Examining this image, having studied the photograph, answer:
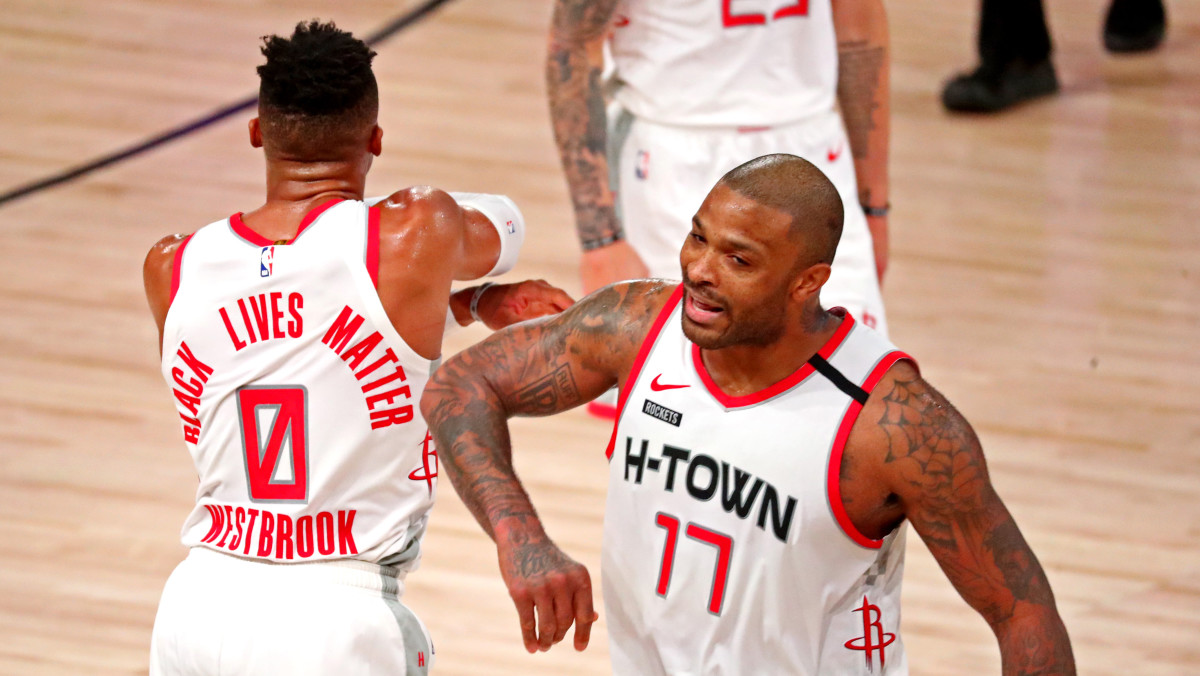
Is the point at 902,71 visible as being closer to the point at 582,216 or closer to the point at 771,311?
the point at 582,216

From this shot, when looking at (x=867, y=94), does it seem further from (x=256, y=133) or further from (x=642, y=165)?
(x=256, y=133)

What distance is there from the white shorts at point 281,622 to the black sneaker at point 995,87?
20.3ft

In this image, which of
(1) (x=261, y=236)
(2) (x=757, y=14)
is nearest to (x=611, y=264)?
(2) (x=757, y=14)

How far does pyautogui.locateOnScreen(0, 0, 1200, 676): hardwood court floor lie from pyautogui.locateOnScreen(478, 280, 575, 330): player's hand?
4.55 feet

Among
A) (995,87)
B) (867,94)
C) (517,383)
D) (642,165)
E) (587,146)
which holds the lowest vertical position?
(995,87)

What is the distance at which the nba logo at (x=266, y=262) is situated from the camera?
9.13 feet

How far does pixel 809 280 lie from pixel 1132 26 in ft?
24.4

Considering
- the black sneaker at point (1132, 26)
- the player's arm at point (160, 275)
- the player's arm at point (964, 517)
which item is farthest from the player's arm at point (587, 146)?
the black sneaker at point (1132, 26)

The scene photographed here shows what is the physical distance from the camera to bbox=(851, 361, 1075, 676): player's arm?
244cm

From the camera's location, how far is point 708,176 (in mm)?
4422

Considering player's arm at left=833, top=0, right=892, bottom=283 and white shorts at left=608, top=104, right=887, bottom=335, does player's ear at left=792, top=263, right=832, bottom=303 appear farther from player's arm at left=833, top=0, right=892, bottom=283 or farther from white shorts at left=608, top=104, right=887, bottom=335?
player's arm at left=833, top=0, right=892, bottom=283

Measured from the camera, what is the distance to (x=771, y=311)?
253 cm

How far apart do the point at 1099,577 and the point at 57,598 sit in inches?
122

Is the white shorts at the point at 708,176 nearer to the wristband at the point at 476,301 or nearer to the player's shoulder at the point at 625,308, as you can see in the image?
the wristband at the point at 476,301
